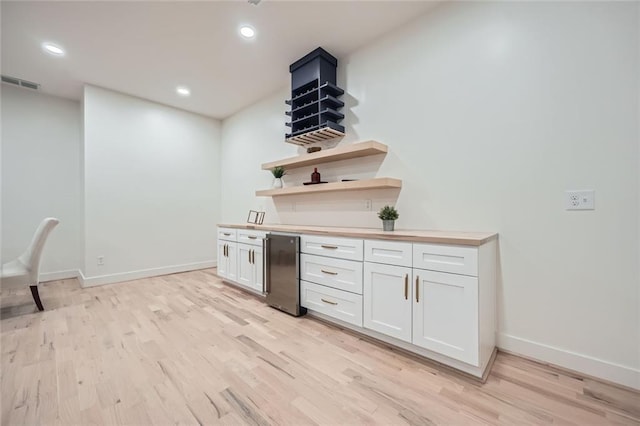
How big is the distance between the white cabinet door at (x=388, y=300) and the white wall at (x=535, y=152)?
681 mm

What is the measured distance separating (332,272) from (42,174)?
4804 mm

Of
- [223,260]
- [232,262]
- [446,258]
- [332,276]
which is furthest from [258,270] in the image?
[446,258]

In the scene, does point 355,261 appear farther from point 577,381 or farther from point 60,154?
point 60,154

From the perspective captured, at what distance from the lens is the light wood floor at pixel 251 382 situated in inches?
53.9

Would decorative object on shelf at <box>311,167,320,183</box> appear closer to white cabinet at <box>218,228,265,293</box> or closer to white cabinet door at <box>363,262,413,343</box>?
white cabinet at <box>218,228,265,293</box>

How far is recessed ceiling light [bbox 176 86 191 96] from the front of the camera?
386cm

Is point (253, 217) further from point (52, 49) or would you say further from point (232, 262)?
point (52, 49)

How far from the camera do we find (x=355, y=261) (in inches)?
87.5

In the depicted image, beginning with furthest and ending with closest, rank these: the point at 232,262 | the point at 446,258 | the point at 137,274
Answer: the point at 137,274 < the point at 232,262 < the point at 446,258

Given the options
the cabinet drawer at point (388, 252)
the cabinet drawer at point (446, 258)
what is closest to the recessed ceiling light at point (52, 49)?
the cabinet drawer at point (388, 252)

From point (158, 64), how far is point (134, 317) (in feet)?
9.73

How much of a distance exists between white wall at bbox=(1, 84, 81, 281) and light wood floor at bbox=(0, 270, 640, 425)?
2002mm

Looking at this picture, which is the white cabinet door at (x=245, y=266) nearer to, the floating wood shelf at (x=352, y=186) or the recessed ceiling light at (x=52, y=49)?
the floating wood shelf at (x=352, y=186)

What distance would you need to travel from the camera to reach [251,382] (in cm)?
163
